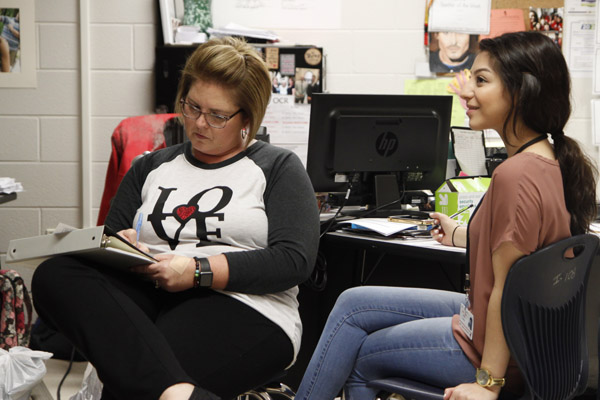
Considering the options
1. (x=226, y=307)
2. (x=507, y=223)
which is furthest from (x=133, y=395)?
(x=507, y=223)

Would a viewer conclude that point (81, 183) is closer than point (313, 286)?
No

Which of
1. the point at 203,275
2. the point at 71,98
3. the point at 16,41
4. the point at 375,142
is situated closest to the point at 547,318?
the point at 203,275

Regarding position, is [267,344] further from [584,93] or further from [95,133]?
[584,93]

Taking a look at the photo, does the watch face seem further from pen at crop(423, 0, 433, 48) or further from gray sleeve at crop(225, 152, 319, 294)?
pen at crop(423, 0, 433, 48)

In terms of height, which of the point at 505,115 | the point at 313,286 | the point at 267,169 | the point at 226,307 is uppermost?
the point at 505,115

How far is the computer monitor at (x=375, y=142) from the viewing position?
2240 millimetres

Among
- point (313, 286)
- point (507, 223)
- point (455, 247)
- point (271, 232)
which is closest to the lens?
point (507, 223)

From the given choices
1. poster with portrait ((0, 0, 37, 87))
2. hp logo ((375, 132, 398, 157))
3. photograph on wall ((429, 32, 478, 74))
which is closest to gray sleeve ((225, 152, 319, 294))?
hp logo ((375, 132, 398, 157))

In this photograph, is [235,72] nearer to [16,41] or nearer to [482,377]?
[482,377]

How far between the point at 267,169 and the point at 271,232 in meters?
0.17

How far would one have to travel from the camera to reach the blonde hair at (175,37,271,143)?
1.70 meters

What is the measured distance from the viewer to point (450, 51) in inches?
137

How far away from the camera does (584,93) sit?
3510mm

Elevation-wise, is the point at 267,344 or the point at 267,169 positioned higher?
the point at 267,169
